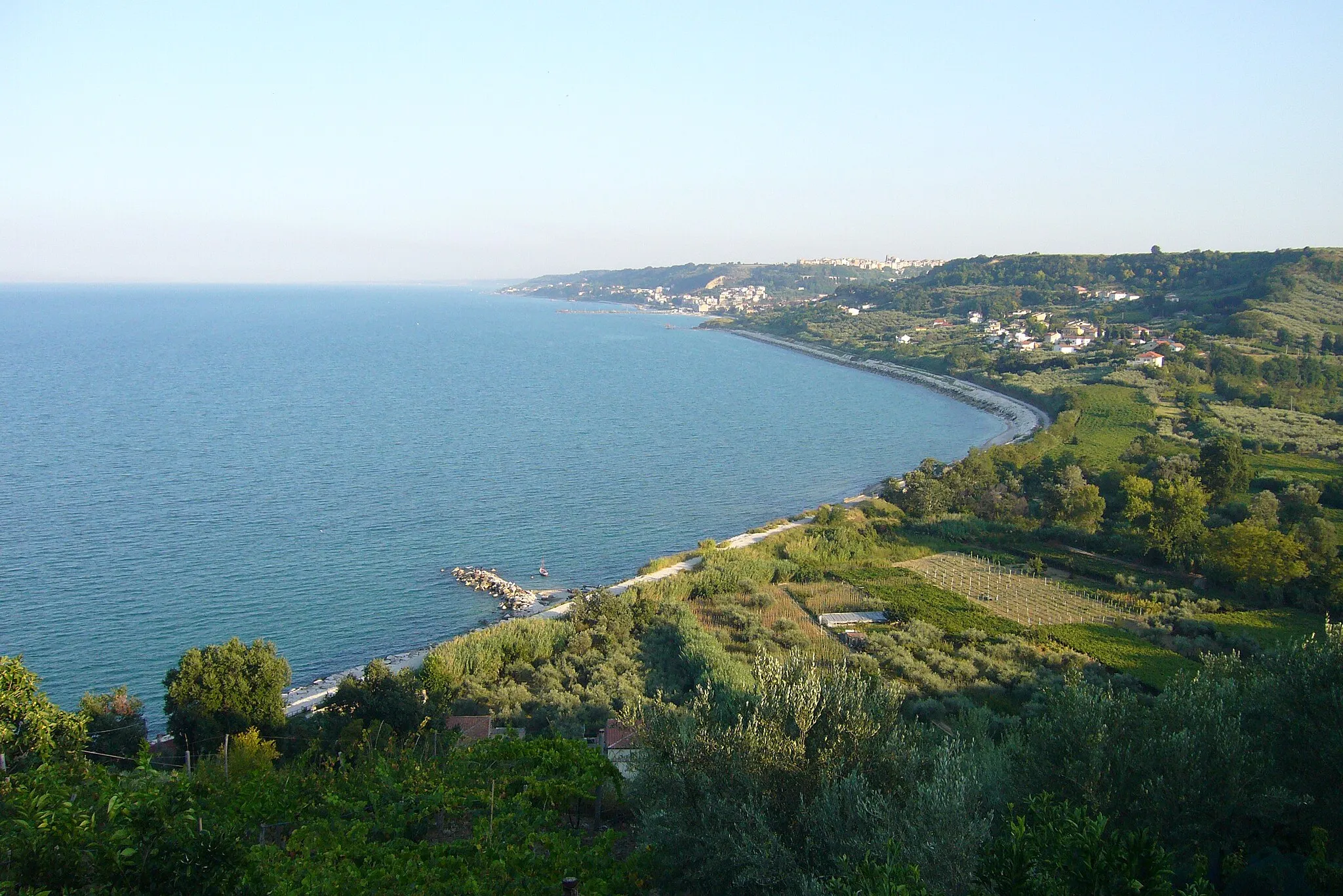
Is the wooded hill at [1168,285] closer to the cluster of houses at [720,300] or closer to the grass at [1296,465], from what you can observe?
the cluster of houses at [720,300]

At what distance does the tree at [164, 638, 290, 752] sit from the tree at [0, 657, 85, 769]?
3.94 m

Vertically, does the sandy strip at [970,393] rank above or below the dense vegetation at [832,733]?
below

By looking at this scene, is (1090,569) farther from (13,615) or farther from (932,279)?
(932,279)

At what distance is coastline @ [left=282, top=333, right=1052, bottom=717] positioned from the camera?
17.5 metres

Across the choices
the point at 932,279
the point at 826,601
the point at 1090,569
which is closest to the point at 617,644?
the point at 826,601

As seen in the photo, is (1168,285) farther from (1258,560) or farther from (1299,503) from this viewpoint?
(1258,560)

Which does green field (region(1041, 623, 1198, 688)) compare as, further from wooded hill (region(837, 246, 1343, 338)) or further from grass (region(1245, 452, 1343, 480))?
wooded hill (region(837, 246, 1343, 338))

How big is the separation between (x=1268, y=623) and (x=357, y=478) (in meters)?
30.7

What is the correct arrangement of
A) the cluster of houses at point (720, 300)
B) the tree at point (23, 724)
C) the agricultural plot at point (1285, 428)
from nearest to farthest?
the tree at point (23, 724) < the agricultural plot at point (1285, 428) < the cluster of houses at point (720, 300)

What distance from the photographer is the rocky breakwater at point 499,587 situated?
2259 cm

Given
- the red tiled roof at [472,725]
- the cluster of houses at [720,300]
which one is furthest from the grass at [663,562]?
the cluster of houses at [720,300]

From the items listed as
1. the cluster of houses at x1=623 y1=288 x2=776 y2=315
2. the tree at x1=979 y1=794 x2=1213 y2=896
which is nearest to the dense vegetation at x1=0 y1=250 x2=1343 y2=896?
the tree at x1=979 y1=794 x2=1213 y2=896

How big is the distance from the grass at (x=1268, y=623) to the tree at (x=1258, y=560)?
0.78 meters

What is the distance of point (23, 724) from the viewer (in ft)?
29.6
